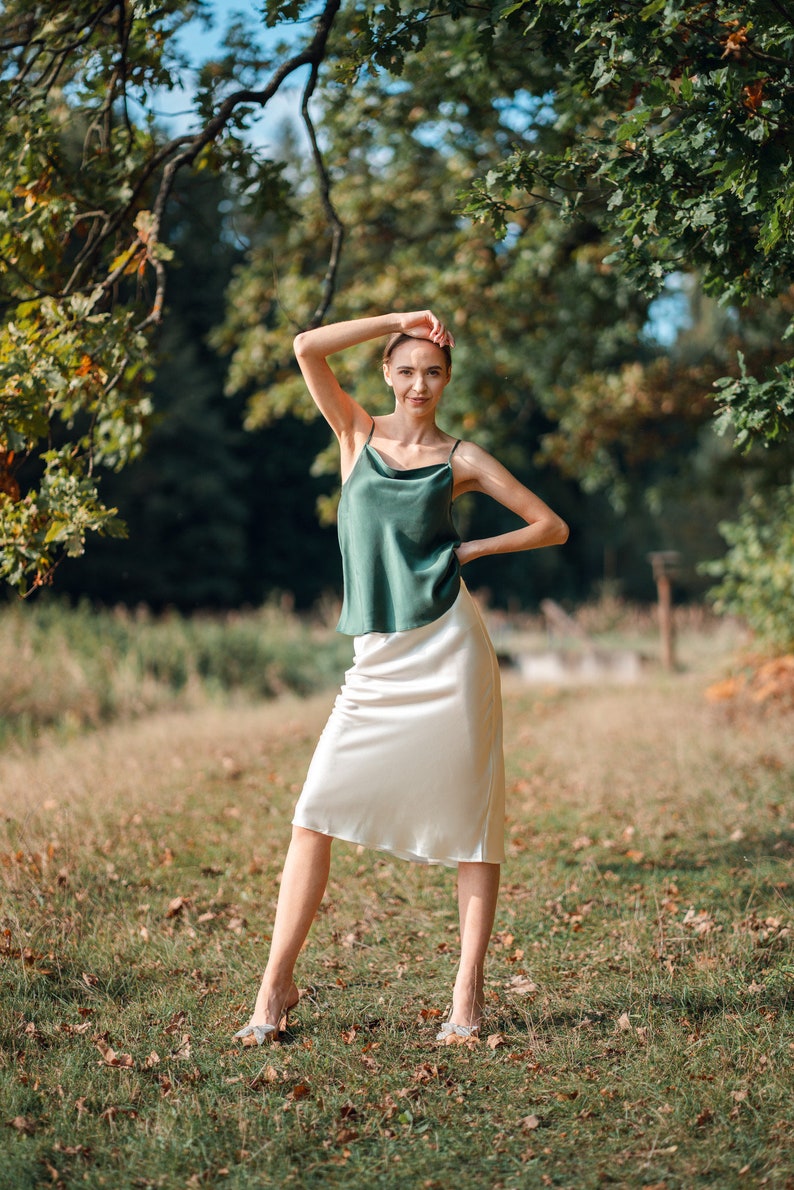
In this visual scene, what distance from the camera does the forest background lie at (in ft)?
12.0

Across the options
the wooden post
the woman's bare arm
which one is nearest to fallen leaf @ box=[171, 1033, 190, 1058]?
the woman's bare arm

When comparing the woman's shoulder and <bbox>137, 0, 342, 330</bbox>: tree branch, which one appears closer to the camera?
the woman's shoulder

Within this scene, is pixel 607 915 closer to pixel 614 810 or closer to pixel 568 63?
pixel 614 810

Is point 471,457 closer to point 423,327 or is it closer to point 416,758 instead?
point 423,327

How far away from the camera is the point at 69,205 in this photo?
470 centimetres

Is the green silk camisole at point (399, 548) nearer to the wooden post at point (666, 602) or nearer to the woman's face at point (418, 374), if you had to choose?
the woman's face at point (418, 374)

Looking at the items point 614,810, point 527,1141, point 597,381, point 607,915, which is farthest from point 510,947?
point 597,381

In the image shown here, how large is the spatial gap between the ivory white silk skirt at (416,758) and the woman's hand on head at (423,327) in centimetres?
87

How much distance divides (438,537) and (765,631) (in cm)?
717

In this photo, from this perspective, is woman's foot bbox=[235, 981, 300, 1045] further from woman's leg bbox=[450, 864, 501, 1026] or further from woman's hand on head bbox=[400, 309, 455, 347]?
woman's hand on head bbox=[400, 309, 455, 347]

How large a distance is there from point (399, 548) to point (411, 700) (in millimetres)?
477

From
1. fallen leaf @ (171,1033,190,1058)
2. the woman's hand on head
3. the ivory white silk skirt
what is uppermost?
the woman's hand on head

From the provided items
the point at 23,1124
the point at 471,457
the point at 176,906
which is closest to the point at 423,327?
the point at 471,457

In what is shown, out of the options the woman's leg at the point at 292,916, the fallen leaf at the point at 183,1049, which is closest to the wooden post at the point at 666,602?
the woman's leg at the point at 292,916
